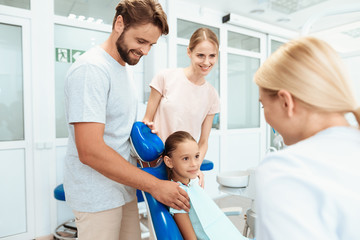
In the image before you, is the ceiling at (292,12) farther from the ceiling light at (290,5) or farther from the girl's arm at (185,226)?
the girl's arm at (185,226)

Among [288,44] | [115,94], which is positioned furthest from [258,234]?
[115,94]

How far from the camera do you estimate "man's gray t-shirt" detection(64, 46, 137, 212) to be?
3.09ft

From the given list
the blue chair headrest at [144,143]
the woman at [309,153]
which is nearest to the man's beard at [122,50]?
the blue chair headrest at [144,143]

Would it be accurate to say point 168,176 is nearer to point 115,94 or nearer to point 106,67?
point 115,94

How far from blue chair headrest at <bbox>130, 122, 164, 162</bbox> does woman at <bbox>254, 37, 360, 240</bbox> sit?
1.99 feet

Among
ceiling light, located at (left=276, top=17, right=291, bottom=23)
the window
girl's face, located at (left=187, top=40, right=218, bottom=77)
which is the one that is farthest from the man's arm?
ceiling light, located at (left=276, top=17, right=291, bottom=23)

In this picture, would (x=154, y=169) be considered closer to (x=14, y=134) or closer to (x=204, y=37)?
(x=204, y=37)

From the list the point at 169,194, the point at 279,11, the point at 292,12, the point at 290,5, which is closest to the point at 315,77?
the point at 169,194

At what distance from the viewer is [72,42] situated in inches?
98.0

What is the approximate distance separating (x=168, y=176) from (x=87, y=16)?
2074mm

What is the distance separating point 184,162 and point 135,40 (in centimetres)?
66

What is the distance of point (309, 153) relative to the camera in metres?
0.50

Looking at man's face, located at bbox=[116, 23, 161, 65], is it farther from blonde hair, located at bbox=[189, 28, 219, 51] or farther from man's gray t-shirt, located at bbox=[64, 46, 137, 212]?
blonde hair, located at bbox=[189, 28, 219, 51]

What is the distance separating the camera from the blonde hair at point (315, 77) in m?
0.56
